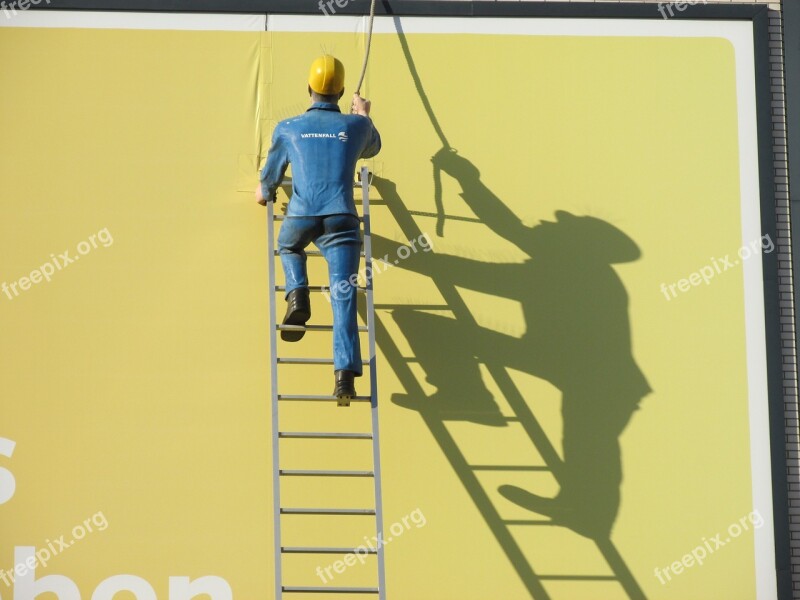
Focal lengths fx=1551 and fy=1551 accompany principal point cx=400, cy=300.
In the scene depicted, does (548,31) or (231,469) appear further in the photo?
(548,31)

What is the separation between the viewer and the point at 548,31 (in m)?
9.02

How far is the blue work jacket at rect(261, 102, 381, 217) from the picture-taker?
8047mm

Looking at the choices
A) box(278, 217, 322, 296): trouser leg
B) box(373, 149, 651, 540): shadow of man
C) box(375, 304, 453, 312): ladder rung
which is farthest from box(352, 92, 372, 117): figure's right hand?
box(375, 304, 453, 312): ladder rung

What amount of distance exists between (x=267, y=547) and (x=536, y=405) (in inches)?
65.6

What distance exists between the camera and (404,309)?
342 inches

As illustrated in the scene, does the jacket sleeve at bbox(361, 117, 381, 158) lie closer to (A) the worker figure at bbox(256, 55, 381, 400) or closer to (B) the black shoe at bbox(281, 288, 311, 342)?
(A) the worker figure at bbox(256, 55, 381, 400)

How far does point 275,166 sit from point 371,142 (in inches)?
20.8

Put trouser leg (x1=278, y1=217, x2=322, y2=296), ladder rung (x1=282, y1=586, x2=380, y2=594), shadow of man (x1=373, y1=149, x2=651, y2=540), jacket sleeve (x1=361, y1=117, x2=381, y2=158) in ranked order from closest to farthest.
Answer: ladder rung (x1=282, y1=586, x2=380, y2=594) → trouser leg (x1=278, y1=217, x2=322, y2=296) → jacket sleeve (x1=361, y1=117, x2=381, y2=158) → shadow of man (x1=373, y1=149, x2=651, y2=540)

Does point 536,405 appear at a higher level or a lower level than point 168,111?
lower

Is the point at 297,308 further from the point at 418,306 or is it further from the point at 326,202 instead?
the point at 418,306

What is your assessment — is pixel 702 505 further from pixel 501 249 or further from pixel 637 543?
pixel 501 249

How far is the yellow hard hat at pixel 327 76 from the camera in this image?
26.9 feet

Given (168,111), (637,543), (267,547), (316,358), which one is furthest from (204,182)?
(637,543)

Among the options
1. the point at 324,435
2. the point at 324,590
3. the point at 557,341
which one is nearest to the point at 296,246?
the point at 324,435
